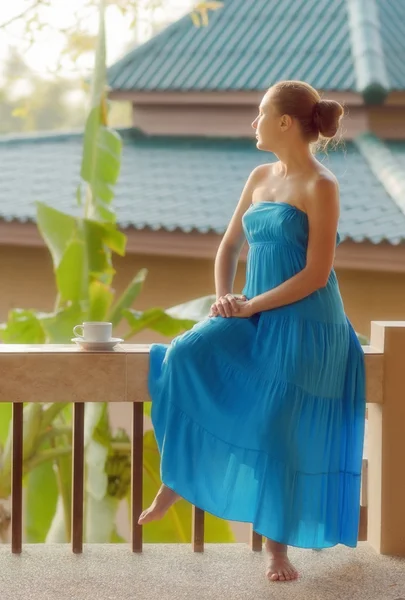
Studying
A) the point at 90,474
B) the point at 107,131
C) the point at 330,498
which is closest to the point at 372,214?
the point at 107,131

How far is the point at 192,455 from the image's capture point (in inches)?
106

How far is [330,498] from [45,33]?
3960 mm

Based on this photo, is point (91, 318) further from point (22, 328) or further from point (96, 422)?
point (96, 422)

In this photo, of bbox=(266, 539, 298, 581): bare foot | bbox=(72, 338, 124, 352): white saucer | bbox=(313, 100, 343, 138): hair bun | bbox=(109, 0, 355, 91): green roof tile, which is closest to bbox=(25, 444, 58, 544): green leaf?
bbox=(72, 338, 124, 352): white saucer

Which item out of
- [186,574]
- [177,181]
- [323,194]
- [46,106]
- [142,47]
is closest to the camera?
[323,194]

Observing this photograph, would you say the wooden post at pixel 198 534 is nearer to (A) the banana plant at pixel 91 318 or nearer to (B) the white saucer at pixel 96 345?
(B) the white saucer at pixel 96 345

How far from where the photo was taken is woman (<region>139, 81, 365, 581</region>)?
8.64 feet

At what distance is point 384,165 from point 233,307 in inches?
152

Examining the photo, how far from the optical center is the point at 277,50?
24.0ft

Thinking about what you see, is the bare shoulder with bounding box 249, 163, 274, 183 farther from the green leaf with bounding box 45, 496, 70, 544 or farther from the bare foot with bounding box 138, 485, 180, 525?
the green leaf with bounding box 45, 496, 70, 544

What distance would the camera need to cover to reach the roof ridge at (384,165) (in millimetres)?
5906

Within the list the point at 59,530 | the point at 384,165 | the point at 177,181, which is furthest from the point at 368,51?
the point at 59,530

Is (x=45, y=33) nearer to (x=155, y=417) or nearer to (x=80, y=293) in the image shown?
(x=80, y=293)

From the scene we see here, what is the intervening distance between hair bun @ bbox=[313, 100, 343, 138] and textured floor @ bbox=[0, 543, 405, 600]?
4.12ft
